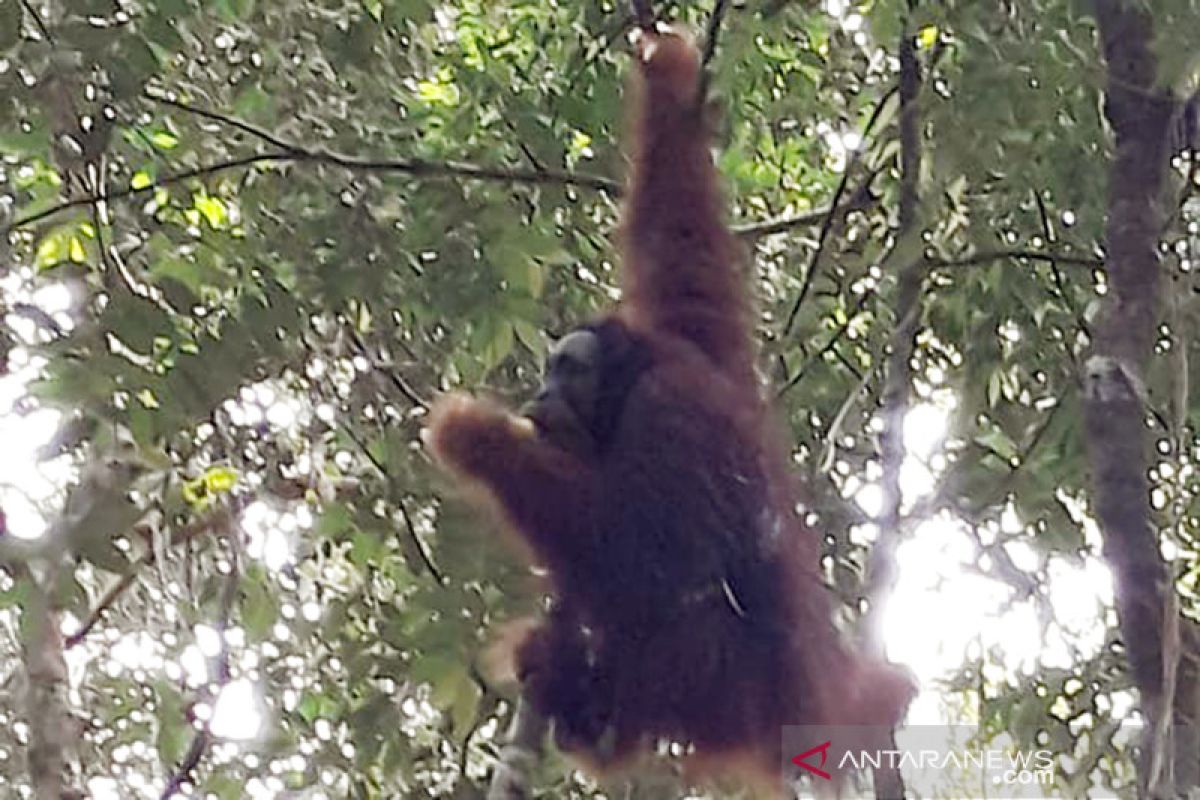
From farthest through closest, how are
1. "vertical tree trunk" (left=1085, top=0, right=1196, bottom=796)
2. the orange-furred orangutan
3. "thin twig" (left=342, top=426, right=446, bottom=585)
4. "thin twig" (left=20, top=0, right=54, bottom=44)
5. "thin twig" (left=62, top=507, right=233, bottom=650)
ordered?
"thin twig" (left=62, top=507, right=233, bottom=650), "thin twig" (left=342, top=426, right=446, bottom=585), "thin twig" (left=20, top=0, right=54, bottom=44), the orange-furred orangutan, "vertical tree trunk" (left=1085, top=0, right=1196, bottom=796)

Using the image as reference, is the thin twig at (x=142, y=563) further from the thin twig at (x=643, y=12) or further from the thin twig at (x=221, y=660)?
the thin twig at (x=643, y=12)

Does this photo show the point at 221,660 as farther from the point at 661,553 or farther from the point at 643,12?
the point at 643,12

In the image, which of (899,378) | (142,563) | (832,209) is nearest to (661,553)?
(899,378)

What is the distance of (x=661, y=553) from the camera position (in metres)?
1.72

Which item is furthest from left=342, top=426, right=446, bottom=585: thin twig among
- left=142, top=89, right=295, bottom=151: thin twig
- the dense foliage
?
left=142, top=89, right=295, bottom=151: thin twig

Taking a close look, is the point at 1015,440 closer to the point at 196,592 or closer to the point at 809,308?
the point at 809,308

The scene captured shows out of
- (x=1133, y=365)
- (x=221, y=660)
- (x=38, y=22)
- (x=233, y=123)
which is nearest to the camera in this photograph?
(x=1133, y=365)

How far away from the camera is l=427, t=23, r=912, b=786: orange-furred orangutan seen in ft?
5.62

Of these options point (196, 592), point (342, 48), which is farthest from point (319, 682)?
point (342, 48)

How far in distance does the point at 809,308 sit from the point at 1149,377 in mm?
437

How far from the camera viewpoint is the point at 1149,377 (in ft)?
6.21

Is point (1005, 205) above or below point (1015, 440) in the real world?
above

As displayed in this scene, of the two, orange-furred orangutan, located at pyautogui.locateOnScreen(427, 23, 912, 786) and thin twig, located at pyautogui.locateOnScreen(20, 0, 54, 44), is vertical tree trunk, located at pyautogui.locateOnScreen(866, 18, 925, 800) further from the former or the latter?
thin twig, located at pyautogui.locateOnScreen(20, 0, 54, 44)

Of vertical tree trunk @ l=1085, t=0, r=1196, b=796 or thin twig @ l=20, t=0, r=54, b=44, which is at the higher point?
thin twig @ l=20, t=0, r=54, b=44
